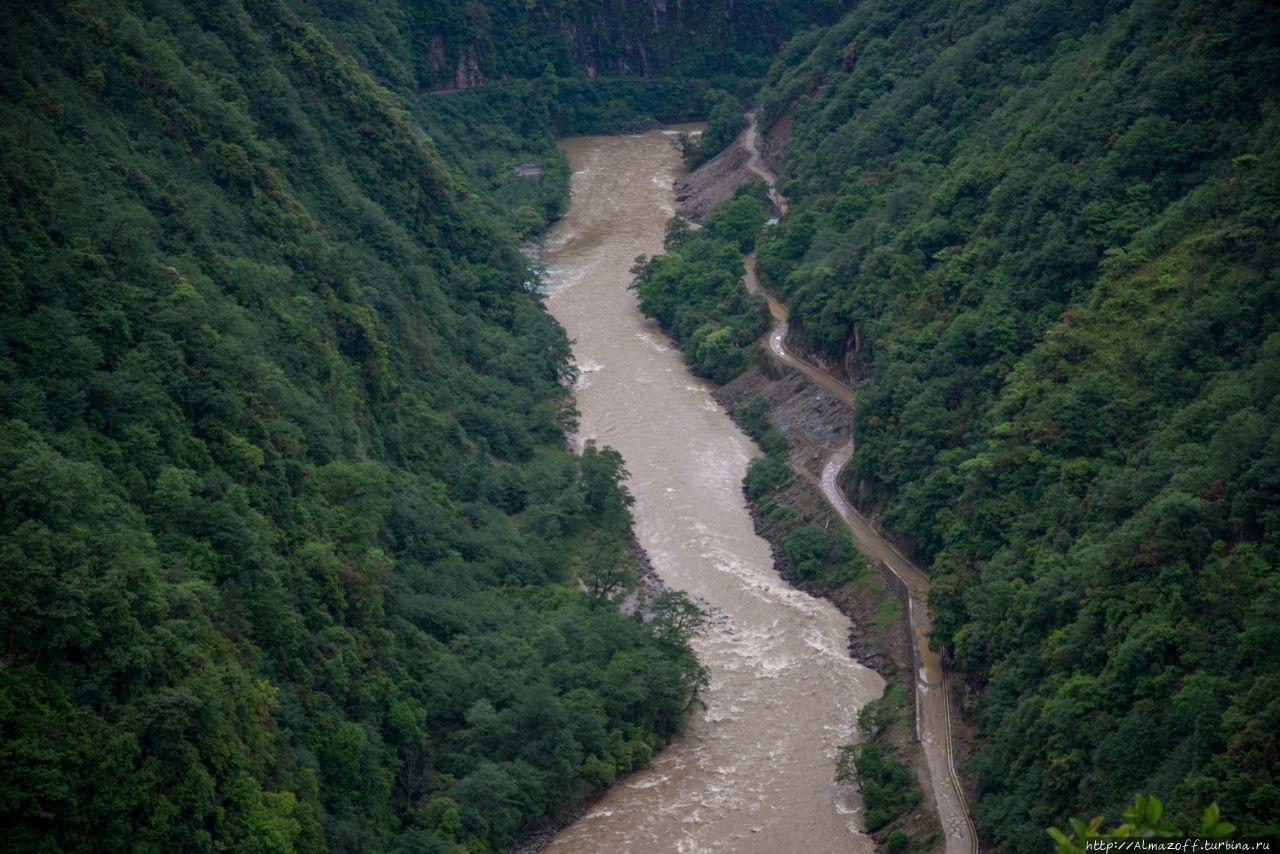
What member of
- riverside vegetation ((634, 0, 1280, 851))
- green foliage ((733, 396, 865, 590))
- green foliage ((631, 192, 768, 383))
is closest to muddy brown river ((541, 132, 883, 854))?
green foliage ((733, 396, 865, 590))

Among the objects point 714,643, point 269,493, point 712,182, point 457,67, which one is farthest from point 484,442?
point 457,67

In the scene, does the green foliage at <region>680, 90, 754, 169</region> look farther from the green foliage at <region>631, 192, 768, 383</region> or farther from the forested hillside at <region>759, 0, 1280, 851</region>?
the forested hillside at <region>759, 0, 1280, 851</region>

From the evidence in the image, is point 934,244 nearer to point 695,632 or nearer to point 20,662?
point 695,632

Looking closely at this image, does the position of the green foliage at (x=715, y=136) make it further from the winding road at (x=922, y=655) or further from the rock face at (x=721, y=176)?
the winding road at (x=922, y=655)

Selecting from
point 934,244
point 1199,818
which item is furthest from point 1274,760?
point 934,244

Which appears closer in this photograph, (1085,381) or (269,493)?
(269,493)

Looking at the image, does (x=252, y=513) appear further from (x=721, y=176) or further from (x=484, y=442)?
(x=721, y=176)
